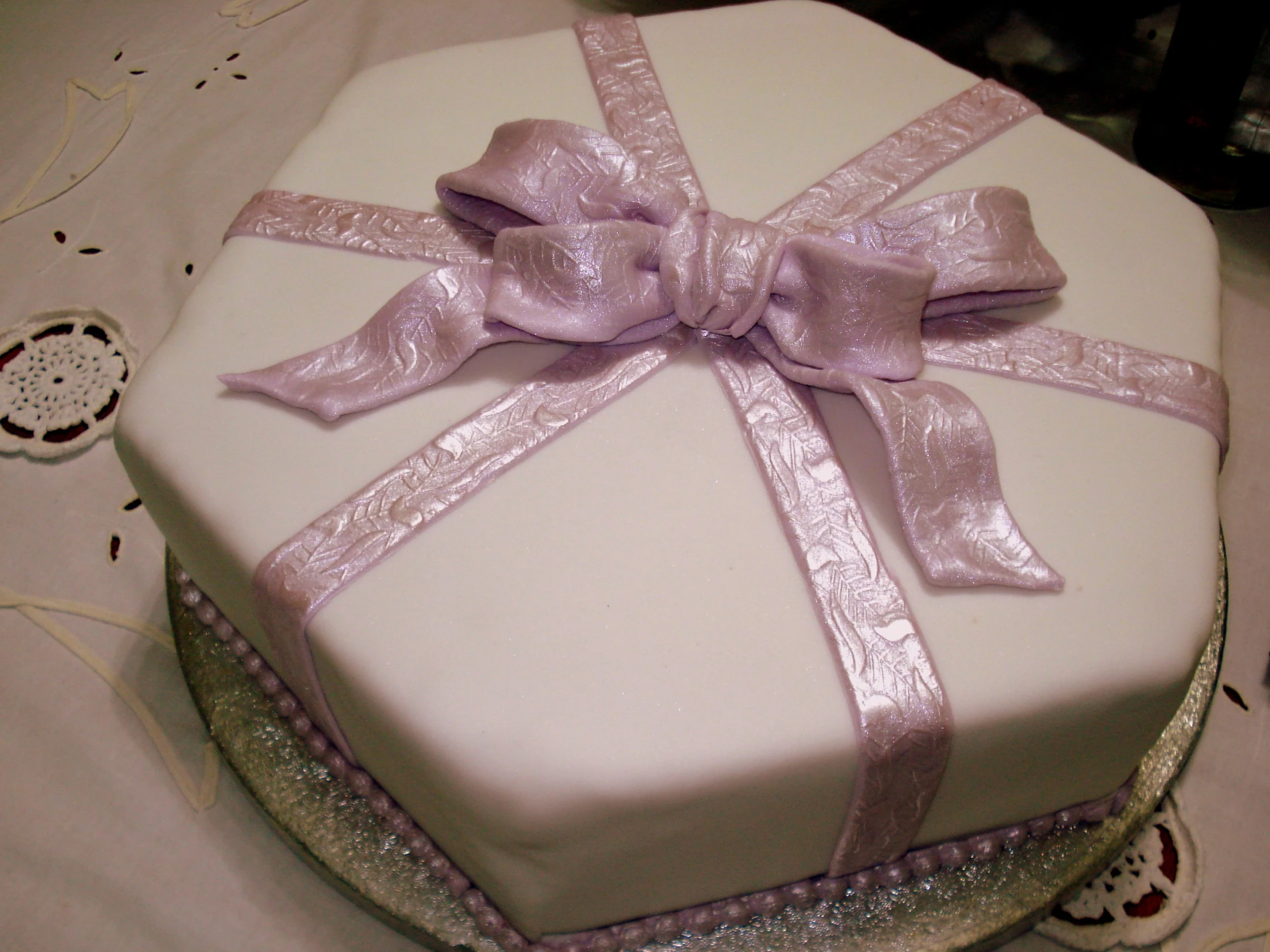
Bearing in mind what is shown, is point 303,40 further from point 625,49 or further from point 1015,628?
point 1015,628

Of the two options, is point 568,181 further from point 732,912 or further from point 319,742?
point 732,912

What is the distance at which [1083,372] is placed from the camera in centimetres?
127

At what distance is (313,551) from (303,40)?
1.73 m

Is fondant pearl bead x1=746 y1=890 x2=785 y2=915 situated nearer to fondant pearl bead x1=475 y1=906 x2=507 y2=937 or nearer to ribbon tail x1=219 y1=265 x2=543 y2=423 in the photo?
fondant pearl bead x1=475 y1=906 x2=507 y2=937

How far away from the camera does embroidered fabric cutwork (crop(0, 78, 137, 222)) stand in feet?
7.08

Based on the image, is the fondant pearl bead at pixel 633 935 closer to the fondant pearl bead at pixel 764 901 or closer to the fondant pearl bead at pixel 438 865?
the fondant pearl bead at pixel 764 901

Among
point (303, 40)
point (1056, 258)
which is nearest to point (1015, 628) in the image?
point (1056, 258)

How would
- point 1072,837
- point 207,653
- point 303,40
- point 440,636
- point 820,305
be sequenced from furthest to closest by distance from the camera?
point 303,40
point 207,653
point 1072,837
point 820,305
point 440,636

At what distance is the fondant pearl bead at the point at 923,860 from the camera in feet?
4.14

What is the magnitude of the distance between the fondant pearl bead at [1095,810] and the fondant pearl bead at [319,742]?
0.92m

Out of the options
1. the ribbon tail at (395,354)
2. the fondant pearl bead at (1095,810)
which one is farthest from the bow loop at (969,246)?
the fondant pearl bead at (1095,810)

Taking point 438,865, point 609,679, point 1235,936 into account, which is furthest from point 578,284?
point 1235,936

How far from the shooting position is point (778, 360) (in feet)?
4.06

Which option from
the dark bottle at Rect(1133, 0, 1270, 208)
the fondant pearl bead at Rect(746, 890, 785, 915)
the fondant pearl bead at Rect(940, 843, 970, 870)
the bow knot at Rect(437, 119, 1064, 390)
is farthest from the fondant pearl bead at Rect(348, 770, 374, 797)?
the dark bottle at Rect(1133, 0, 1270, 208)
